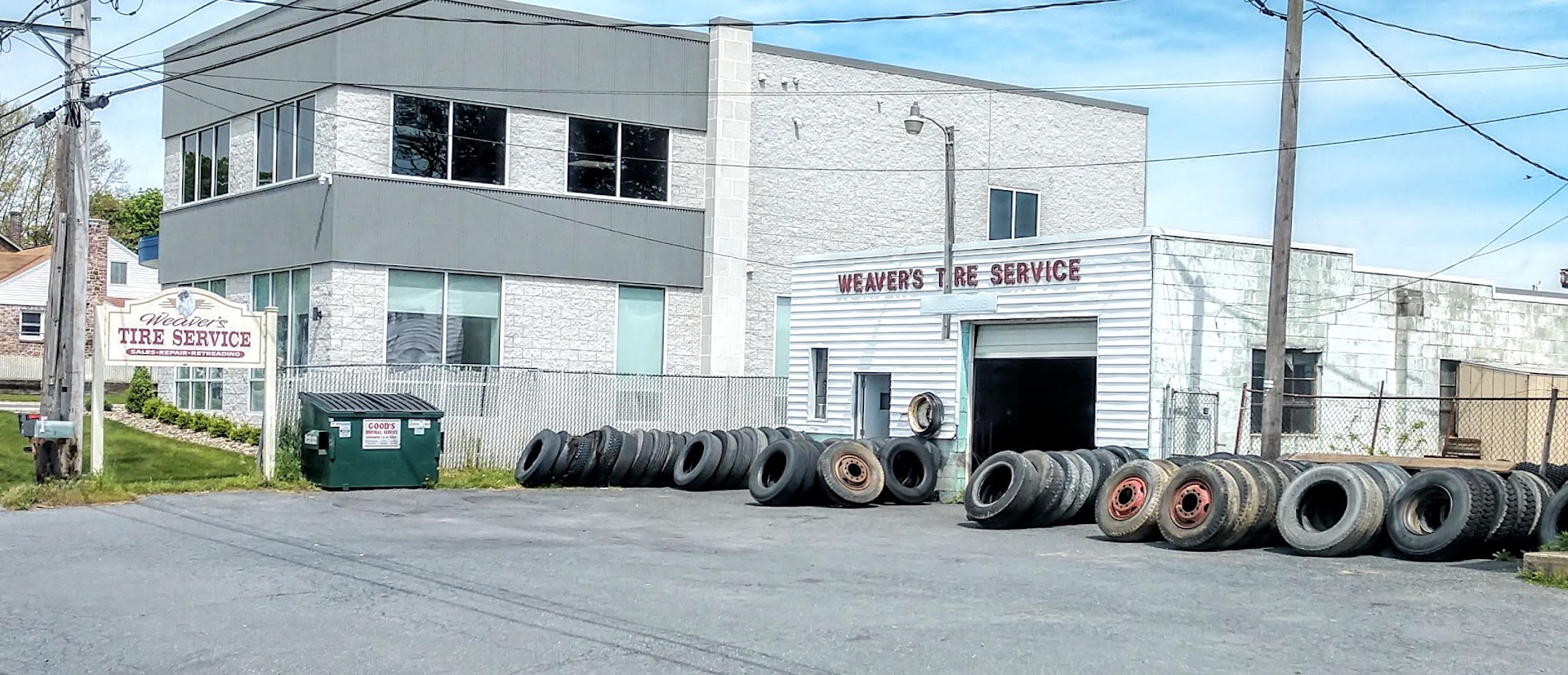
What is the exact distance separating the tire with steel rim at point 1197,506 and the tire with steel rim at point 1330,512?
23.8 inches

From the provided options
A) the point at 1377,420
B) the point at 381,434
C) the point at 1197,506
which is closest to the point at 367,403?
the point at 381,434

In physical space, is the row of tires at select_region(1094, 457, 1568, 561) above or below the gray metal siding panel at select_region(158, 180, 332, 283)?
below

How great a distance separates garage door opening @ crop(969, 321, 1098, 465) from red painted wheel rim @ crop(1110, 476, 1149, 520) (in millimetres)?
5176

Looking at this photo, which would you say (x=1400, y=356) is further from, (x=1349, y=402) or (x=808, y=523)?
(x=808, y=523)

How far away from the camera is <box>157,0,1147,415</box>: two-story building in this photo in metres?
28.6

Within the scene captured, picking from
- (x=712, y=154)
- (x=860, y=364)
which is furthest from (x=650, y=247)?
(x=860, y=364)

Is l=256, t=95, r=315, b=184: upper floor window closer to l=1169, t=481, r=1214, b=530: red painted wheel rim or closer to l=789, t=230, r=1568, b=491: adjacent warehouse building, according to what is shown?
l=789, t=230, r=1568, b=491: adjacent warehouse building

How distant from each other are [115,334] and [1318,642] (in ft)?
58.5

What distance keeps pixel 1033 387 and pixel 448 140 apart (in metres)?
11.8

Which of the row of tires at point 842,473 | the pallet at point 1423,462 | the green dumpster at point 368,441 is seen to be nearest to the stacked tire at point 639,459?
the row of tires at point 842,473

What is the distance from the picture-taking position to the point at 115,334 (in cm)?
2212

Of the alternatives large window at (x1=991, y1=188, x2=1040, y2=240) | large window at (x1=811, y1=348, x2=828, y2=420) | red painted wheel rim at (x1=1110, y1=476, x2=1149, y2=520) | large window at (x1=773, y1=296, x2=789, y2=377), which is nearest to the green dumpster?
large window at (x1=811, y1=348, x2=828, y2=420)

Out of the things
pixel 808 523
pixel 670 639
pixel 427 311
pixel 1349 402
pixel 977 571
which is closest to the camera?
pixel 670 639

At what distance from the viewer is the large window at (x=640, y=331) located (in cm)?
3136
